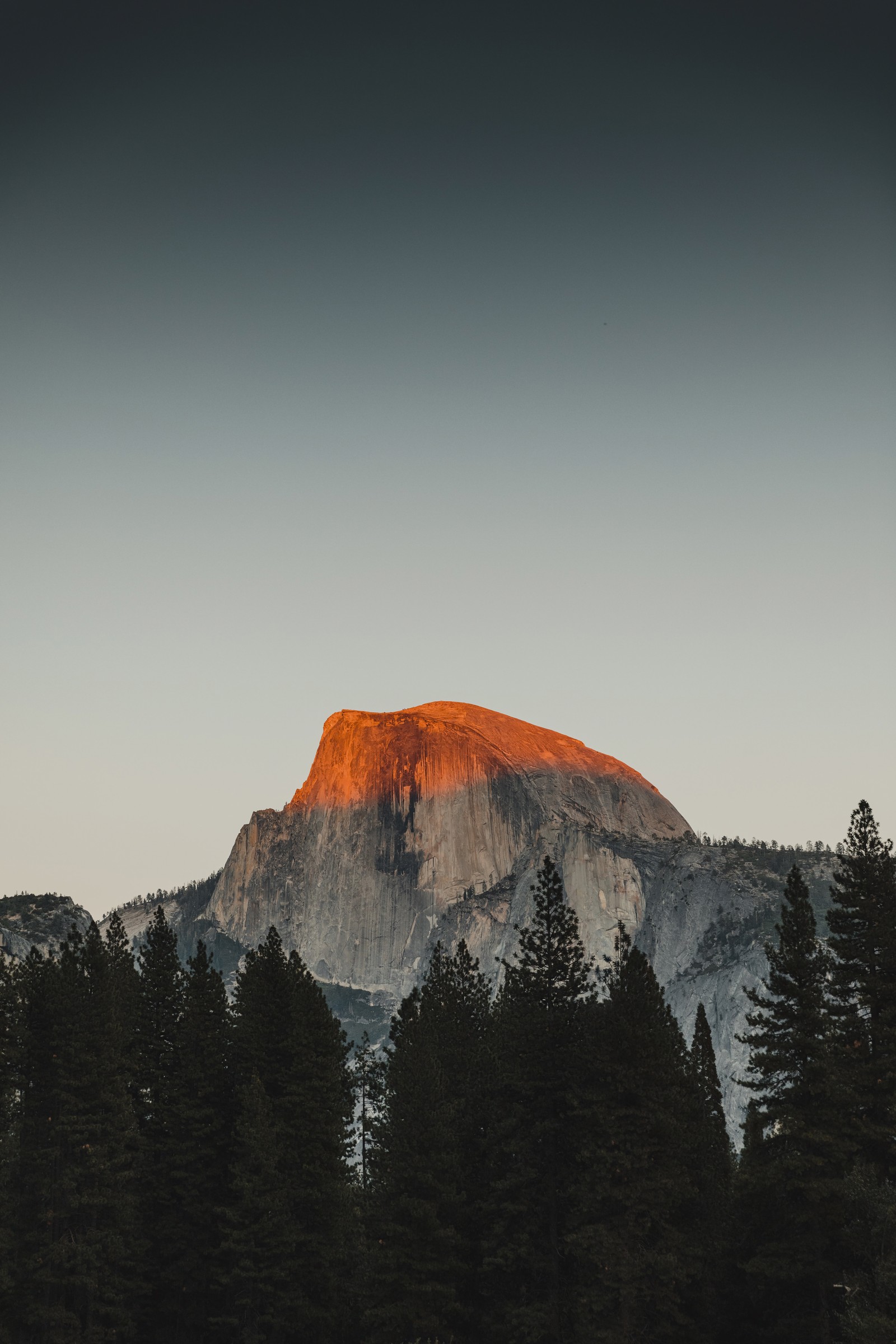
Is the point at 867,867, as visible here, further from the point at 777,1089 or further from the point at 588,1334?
the point at 588,1334

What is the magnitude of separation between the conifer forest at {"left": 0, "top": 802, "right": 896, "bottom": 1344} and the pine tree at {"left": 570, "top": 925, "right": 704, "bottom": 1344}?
0.11 metres

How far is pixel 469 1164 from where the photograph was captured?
50.9 metres

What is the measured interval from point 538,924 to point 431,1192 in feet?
41.5

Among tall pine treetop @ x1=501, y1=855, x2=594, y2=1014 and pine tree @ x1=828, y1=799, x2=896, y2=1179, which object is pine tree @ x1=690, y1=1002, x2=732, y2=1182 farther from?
pine tree @ x1=828, y1=799, x2=896, y2=1179

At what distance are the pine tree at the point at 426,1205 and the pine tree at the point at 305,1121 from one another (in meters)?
2.39

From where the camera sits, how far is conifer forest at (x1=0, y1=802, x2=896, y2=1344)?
40.8 metres

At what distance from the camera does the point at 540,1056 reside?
46969mm

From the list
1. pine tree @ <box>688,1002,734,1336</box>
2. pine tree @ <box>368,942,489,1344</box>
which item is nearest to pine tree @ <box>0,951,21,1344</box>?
pine tree @ <box>368,942,489,1344</box>

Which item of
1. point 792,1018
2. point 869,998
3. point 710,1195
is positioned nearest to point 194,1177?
point 710,1195

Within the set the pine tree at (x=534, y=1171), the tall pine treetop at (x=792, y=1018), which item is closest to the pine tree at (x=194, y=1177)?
the pine tree at (x=534, y=1171)

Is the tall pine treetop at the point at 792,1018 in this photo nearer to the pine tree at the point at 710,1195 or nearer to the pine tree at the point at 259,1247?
the pine tree at the point at 710,1195

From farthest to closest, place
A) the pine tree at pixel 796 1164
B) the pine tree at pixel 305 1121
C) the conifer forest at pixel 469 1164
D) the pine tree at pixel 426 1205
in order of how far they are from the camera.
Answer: the pine tree at pixel 305 1121 < the pine tree at pixel 426 1205 < the conifer forest at pixel 469 1164 < the pine tree at pixel 796 1164

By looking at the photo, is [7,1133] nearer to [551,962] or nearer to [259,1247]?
[259,1247]

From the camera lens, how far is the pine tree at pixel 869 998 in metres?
39.9
